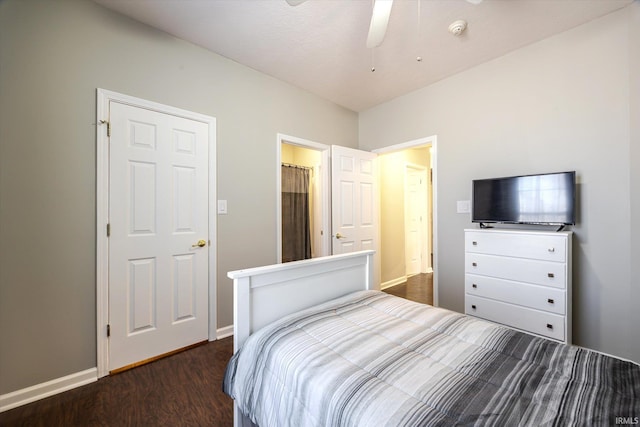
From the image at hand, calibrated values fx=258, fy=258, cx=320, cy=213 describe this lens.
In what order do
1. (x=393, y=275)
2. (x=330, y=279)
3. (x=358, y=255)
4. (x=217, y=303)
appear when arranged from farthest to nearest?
(x=393, y=275) < (x=217, y=303) < (x=358, y=255) < (x=330, y=279)

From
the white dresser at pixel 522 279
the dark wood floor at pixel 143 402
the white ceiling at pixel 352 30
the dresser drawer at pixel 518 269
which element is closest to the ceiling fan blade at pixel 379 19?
the white ceiling at pixel 352 30

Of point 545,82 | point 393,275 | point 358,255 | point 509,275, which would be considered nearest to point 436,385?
point 358,255

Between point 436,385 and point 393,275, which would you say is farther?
point 393,275

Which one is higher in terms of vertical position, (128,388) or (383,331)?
(383,331)

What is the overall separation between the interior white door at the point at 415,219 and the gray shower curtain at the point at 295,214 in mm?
1810

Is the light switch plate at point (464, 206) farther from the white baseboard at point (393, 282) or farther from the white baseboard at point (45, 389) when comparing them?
the white baseboard at point (45, 389)

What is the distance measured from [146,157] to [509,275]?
3166mm

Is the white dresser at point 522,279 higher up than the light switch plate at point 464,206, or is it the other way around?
the light switch plate at point 464,206

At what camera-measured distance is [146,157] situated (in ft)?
6.81

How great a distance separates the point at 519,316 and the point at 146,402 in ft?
9.25

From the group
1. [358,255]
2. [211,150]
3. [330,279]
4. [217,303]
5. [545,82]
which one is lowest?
[217,303]

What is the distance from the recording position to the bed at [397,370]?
0.75m

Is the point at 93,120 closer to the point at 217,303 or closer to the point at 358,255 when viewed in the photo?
the point at 217,303

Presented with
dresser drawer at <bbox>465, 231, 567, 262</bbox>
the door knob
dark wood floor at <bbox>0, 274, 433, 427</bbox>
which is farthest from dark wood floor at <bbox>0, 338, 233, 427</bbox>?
dresser drawer at <bbox>465, 231, 567, 262</bbox>
